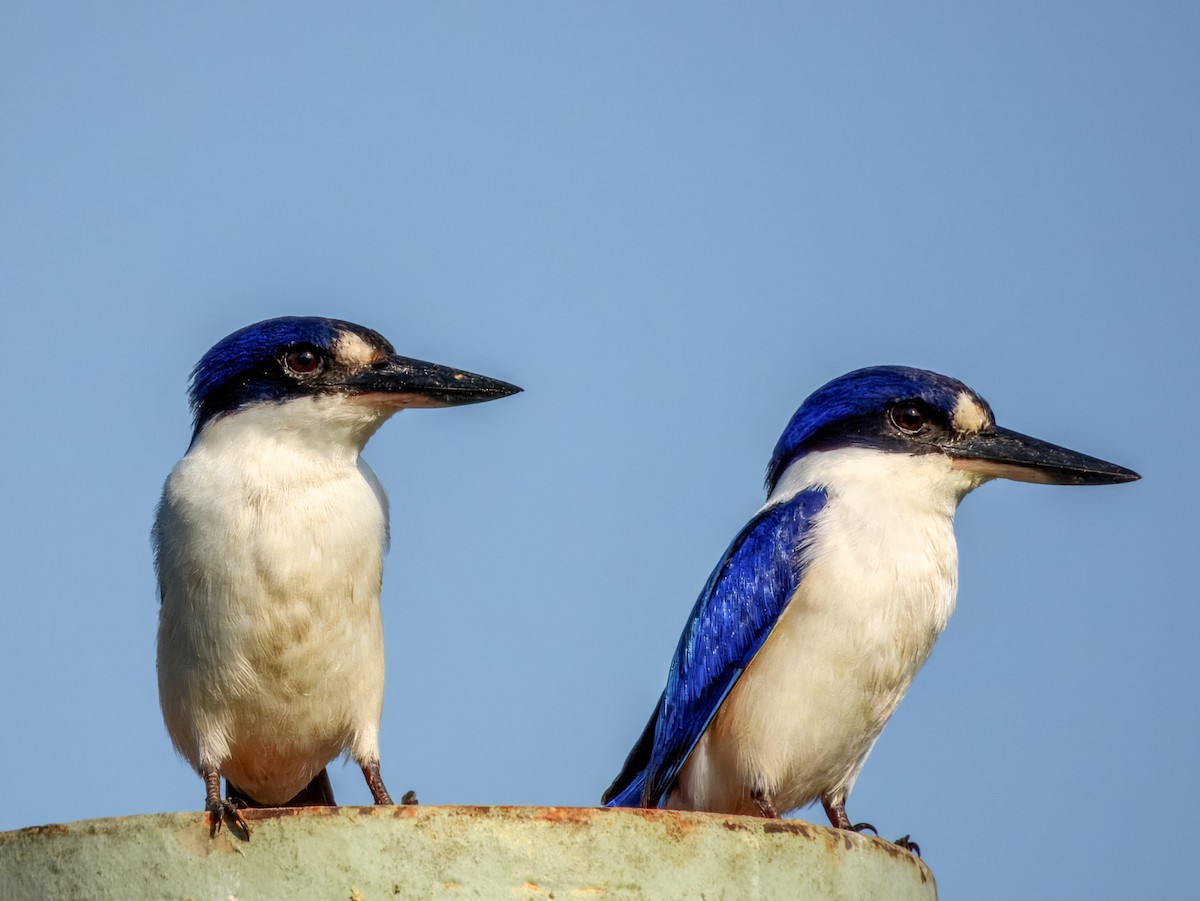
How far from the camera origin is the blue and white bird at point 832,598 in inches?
259

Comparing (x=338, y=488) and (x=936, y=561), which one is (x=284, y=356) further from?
(x=936, y=561)

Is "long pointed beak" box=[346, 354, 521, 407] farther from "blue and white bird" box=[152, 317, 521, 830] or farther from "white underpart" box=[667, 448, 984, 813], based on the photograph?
"white underpart" box=[667, 448, 984, 813]

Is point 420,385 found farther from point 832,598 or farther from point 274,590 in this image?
point 832,598

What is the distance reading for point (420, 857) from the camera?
4.53 m

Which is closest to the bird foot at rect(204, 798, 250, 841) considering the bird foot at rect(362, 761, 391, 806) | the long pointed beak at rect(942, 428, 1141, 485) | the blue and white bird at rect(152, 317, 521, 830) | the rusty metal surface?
the rusty metal surface

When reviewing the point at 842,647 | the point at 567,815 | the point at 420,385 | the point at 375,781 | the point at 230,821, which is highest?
the point at 420,385

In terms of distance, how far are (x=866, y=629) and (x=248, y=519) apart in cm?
246

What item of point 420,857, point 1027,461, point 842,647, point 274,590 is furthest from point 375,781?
point 1027,461

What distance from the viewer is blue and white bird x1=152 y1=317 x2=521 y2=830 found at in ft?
21.5

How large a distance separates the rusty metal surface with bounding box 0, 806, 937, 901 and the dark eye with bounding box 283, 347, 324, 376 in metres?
2.55

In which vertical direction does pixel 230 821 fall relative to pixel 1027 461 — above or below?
below

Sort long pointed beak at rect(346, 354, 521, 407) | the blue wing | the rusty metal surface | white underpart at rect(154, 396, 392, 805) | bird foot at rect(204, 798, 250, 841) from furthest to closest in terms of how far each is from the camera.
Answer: long pointed beak at rect(346, 354, 521, 407) → the blue wing → white underpart at rect(154, 396, 392, 805) → bird foot at rect(204, 798, 250, 841) → the rusty metal surface

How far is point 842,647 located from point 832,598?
195mm

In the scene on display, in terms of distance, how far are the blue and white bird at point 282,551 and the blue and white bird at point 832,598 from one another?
1.28 meters
